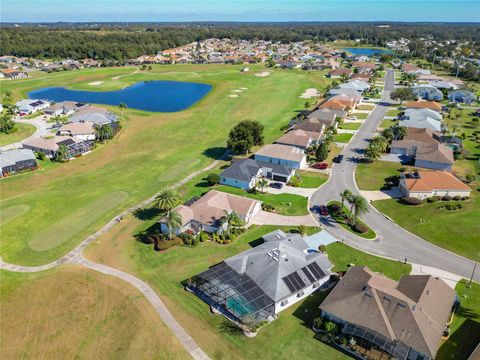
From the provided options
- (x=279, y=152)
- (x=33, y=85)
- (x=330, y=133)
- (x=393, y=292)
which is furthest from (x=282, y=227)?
(x=33, y=85)

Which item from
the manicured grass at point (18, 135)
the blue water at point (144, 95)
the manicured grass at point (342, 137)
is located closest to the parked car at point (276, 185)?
the manicured grass at point (342, 137)

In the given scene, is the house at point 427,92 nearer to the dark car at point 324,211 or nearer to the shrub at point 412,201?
the shrub at point 412,201

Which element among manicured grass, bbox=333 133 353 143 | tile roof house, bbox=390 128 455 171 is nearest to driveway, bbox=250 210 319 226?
tile roof house, bbox=390 128 455 171

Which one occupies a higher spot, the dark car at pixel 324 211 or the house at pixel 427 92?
the house at pixel 427 92

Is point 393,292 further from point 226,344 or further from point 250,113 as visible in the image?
point 250,113

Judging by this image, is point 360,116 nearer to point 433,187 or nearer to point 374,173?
point 374,173

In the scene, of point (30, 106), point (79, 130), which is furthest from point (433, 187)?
point (30, 106)
